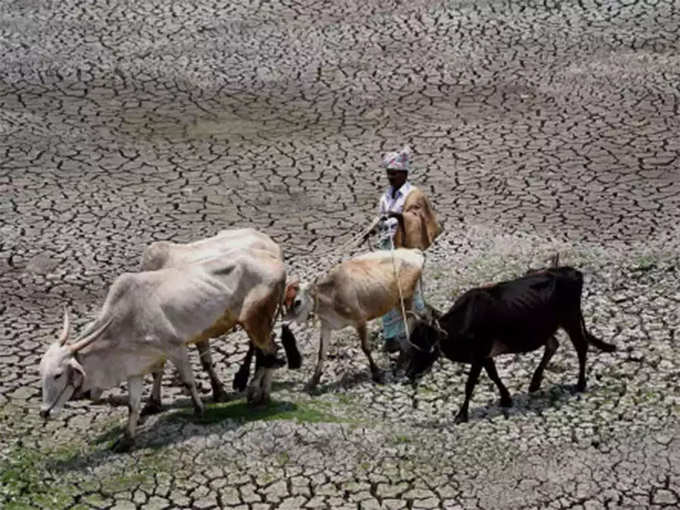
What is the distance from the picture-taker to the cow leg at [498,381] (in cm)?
1151

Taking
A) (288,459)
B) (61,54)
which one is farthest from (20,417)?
(61,54)

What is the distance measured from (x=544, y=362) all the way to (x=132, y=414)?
12.1 feet

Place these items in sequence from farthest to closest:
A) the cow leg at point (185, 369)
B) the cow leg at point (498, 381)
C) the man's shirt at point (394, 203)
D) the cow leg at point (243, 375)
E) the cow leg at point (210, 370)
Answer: the man's shirt at point (394, 203) < the cow leg at point (243, 375) < the cow leg at point (210, 370) < the cow leg at point (498, 381) < the cow leg at point (185, 369)

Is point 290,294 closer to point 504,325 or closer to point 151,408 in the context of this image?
point 151,408

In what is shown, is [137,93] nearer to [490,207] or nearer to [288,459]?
[490,207]

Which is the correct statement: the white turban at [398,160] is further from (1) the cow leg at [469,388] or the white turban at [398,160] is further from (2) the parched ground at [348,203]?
(1) the cow leg at [469,388]

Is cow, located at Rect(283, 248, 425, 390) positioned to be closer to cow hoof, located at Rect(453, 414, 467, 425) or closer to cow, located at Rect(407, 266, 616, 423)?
cow, located at Rect(407, 266, 616, 423)

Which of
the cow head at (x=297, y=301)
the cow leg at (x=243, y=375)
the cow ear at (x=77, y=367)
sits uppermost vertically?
the cow head at (x=297, y=301)

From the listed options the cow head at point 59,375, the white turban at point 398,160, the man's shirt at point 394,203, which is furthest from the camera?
the man's shirt at point 394,203

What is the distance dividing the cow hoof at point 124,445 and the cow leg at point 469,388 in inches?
109

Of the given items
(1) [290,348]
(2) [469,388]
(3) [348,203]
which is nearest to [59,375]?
(1) [290,348]

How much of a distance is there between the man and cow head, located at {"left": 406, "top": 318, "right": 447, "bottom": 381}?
676 millimetres

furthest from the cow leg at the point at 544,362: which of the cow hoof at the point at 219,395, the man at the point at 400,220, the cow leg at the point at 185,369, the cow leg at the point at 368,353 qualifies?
the cow leg at the point at 185,369

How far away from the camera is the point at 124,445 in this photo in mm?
10992
